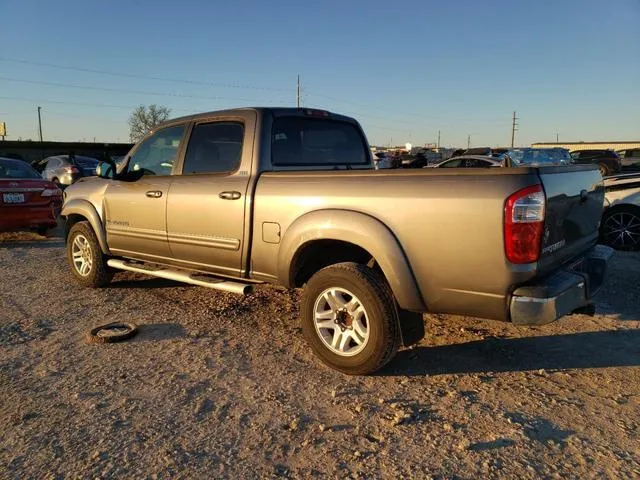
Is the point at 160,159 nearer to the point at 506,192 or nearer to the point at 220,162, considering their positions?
the point at 220,162

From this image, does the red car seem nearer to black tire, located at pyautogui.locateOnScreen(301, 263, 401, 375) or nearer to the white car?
black tire, located at pyautogui.locateOnScreen(301, 263, 401, 375)

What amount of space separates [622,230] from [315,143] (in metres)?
5.48

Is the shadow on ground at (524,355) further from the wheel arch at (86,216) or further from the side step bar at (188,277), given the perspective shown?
the wheel arch at (86,216)

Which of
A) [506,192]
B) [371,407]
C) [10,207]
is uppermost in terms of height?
[506,192]

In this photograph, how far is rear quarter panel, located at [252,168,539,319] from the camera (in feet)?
9.34

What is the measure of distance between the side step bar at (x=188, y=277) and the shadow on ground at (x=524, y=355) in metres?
1.41

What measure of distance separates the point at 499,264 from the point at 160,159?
3632 millimetres

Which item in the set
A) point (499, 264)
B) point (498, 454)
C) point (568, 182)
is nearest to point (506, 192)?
point (499, 264)

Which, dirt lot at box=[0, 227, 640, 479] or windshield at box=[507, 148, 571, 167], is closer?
dirt lot at box=[0, 227, 640, 479]

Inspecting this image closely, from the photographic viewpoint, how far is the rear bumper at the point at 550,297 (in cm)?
286

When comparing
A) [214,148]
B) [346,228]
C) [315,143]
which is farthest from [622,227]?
[214,148]

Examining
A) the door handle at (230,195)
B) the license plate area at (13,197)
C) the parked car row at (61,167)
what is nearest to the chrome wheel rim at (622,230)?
the door handle at (230,195)

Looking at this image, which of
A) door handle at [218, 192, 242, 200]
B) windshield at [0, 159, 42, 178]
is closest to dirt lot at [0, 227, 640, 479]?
door handle at [218, 192, 242, 200]

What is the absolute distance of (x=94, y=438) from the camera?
2721 mm
